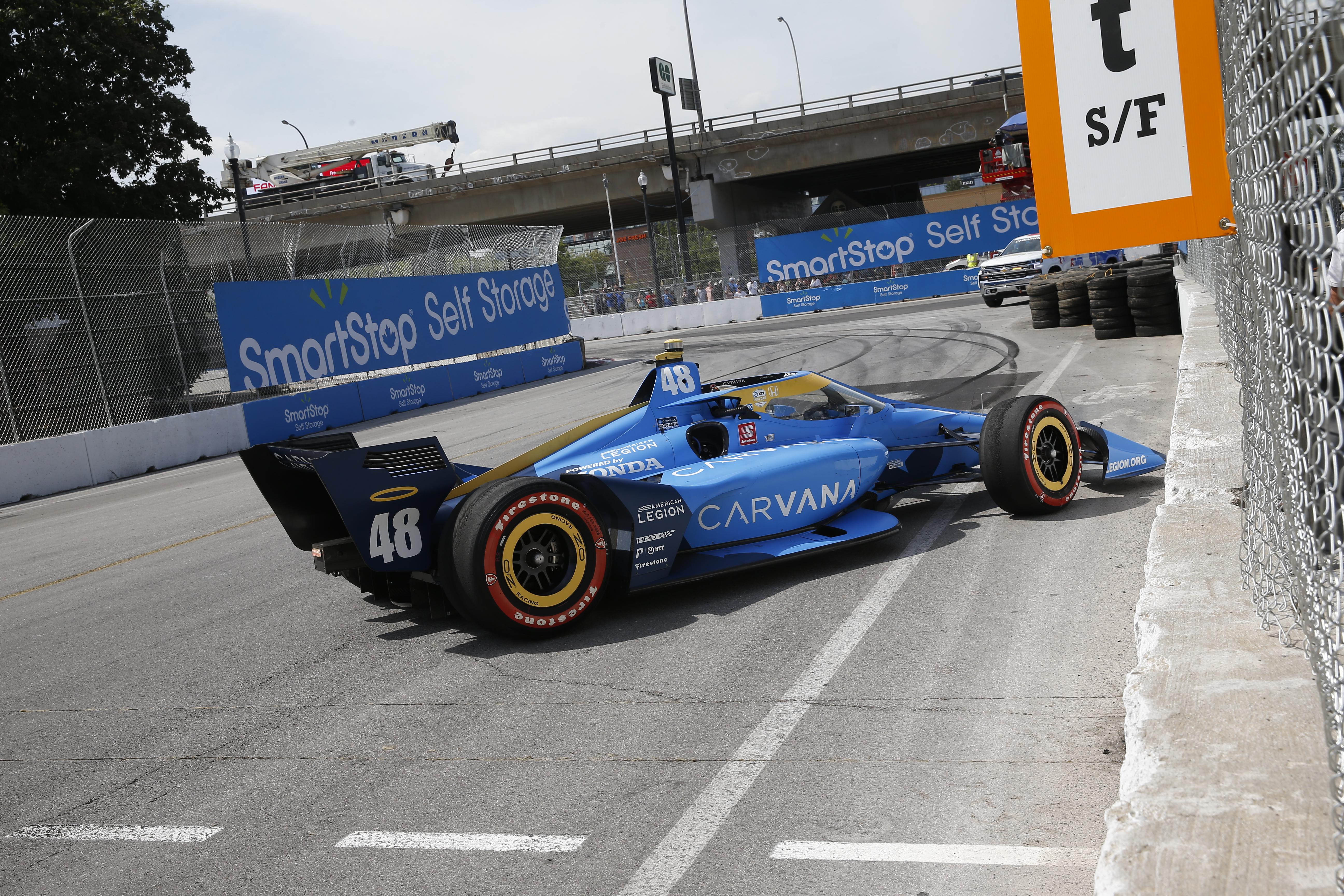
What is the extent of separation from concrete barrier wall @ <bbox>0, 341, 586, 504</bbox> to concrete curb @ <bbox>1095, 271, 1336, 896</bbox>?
36.6 feet

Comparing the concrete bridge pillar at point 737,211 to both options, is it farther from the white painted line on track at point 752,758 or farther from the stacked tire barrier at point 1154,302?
the white painted line on track at point 752,758

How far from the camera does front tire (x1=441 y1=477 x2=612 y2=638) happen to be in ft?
17.6

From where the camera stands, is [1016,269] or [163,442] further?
[1016,269]

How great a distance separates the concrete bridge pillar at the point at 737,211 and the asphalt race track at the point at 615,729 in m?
37.9

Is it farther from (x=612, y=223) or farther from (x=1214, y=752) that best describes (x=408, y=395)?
(x=612, y=223)

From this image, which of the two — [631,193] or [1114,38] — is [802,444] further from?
[631,193]

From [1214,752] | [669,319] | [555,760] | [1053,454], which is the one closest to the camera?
[1214,752]

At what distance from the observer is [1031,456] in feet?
22.6

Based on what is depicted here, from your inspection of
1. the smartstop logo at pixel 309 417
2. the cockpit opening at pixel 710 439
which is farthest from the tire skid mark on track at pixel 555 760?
the smartstop logo at pixel 309 417

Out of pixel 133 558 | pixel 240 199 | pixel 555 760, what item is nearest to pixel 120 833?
pixel 555 760

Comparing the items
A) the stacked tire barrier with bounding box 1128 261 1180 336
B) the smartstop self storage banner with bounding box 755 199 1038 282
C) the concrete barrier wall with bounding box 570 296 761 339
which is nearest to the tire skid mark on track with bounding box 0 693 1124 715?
the stacked tire barrier with bounding box 1128 261 1180 336

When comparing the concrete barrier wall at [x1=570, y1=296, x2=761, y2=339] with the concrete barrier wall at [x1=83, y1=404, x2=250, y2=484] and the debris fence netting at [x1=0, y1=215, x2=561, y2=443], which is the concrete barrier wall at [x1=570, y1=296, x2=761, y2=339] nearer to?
the debris fence netting at [x1=0, y1=215, x2=561, y2=443]

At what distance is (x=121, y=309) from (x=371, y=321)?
5727 mm

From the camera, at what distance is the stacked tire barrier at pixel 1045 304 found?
19.9m
